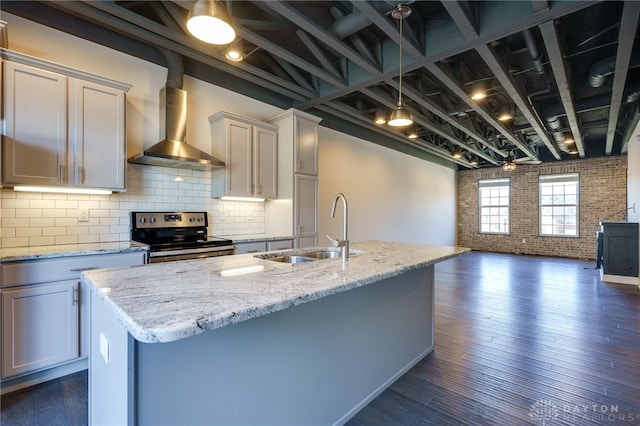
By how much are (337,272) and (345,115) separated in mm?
4162

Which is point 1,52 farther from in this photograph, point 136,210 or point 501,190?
point 501,190

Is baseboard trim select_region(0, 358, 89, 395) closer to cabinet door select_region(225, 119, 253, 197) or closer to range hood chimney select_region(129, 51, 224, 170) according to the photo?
range hood chimney select_region(129, 51, 224, 170)

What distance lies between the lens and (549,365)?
2.47 meters

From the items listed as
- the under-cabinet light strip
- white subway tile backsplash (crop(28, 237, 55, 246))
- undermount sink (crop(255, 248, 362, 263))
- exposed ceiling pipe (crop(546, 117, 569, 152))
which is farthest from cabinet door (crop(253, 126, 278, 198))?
exposed ceiling pipe (crop(546, 117, 569, 152))

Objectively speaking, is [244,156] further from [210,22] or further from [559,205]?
[559,205]

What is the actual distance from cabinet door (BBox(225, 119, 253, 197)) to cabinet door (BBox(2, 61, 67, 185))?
1.52 metres

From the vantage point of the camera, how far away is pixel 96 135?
264cm

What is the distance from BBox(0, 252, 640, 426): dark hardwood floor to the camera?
1880 mm

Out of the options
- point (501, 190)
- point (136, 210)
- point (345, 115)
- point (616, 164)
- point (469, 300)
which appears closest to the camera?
point (136, 210)

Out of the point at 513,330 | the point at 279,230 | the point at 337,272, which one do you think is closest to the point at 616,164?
the point at 513,330

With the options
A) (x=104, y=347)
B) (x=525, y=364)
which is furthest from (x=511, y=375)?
(x=104, y=347)

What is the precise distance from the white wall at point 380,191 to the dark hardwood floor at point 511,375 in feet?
7.32

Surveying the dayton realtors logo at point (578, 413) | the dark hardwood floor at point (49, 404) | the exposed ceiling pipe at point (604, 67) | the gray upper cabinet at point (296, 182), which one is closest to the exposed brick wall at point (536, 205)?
the exposed ceiling pipe at point (604, 67)

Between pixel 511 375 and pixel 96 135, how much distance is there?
399 cm
